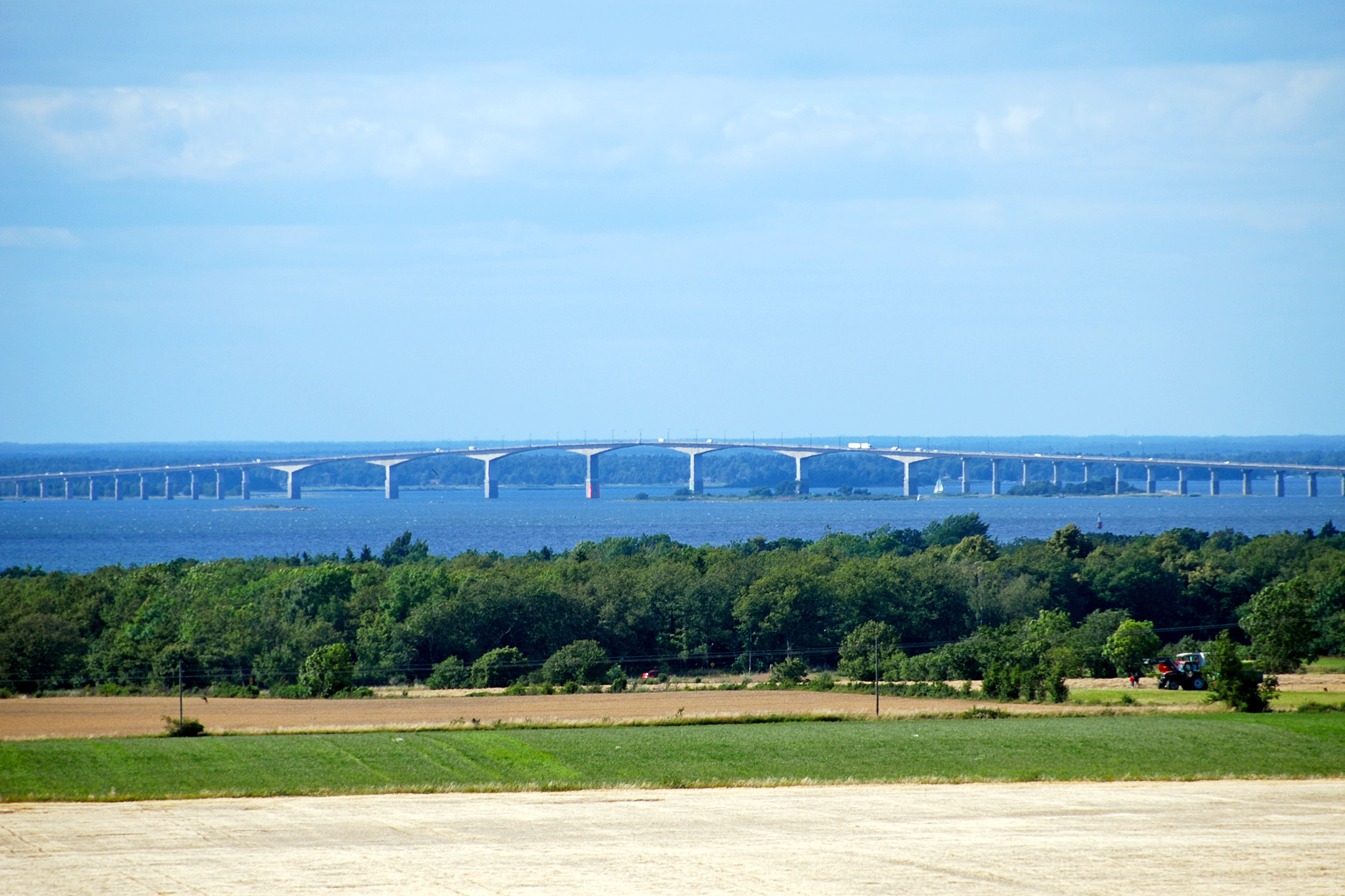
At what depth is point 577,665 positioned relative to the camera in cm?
4688

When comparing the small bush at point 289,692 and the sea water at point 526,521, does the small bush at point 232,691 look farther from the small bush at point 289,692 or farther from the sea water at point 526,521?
the sea water at point 526,521

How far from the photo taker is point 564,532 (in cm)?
12219

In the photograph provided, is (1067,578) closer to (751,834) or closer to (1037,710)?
(1037,710)

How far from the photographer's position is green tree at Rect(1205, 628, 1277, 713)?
109ft

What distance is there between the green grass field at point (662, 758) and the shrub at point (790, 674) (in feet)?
43.5

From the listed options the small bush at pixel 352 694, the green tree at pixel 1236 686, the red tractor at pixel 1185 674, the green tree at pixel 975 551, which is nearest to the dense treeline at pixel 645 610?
the green tree at pixel 975 551

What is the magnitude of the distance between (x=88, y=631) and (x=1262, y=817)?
162 feet

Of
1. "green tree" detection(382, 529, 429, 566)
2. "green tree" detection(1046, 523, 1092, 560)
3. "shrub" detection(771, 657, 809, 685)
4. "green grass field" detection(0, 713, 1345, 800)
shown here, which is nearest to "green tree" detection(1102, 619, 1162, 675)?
"shrub" detection(771, 657, 809, 685)

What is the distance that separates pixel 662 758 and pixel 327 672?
20878 millimetres

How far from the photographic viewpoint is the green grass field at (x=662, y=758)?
2278 centimetres

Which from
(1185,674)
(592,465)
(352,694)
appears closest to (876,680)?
(1185,674)

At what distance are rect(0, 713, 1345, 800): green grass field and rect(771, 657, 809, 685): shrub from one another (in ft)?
43.5

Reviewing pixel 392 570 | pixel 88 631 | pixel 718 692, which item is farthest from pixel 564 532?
pixel 718 692

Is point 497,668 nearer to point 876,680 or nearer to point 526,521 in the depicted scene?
point 876,680
